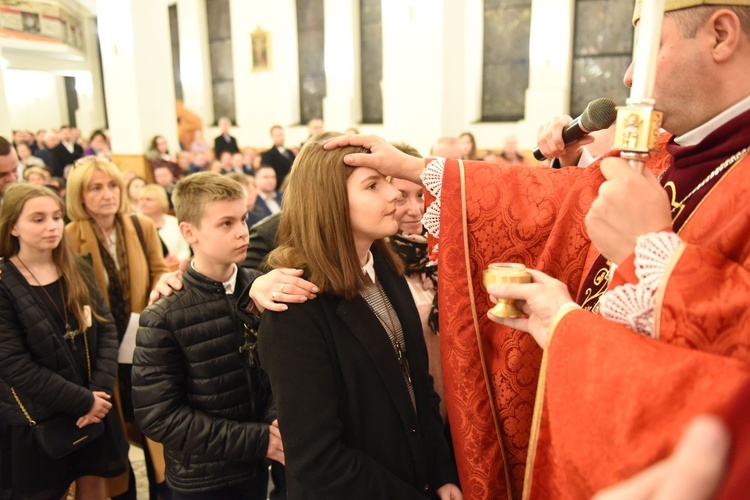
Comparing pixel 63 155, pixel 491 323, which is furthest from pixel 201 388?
pixel 63 155

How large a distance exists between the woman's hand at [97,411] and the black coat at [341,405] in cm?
138

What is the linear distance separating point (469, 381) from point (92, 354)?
6.69ft

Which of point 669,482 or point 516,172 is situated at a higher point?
point 516,172

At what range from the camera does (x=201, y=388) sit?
2170 mm

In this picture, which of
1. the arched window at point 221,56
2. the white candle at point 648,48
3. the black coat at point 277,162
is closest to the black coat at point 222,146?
the arched window at point 221,56

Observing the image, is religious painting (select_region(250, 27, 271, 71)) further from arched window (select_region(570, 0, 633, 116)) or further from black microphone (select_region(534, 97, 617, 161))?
black microphone (select_region(534, 97, 617, 161))

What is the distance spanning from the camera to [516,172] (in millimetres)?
1629

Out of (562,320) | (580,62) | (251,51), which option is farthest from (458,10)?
(562,320)

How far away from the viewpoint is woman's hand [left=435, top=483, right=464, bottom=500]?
→ 1.83 metres

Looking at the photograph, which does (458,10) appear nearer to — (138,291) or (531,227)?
(138,291)

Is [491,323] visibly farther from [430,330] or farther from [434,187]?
[430,330]

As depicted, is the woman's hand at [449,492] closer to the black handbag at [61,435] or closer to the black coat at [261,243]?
the black coat at [261,243]

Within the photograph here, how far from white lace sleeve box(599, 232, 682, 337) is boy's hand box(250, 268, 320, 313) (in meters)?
0.79

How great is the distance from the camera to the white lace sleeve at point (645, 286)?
1006 millimetres
